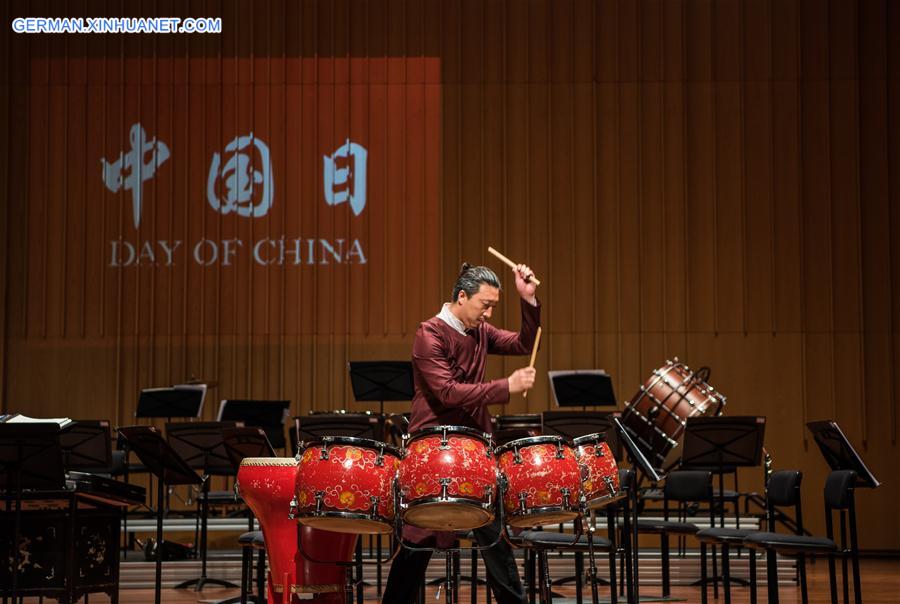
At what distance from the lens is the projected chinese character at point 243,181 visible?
9.92 m

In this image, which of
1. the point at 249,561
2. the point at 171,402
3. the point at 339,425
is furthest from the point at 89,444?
the point at 249,561

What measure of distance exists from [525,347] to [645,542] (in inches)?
226

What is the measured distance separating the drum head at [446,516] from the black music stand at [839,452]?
203 centimetres

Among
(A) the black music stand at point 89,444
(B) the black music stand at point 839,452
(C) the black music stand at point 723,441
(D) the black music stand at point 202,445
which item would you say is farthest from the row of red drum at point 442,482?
(A) the black music stand at point 89,444

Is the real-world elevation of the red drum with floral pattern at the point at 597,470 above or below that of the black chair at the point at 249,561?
above

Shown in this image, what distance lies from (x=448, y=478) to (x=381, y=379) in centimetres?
455

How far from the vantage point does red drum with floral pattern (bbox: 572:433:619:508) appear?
3.87 m

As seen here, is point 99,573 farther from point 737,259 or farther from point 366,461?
point 737,259

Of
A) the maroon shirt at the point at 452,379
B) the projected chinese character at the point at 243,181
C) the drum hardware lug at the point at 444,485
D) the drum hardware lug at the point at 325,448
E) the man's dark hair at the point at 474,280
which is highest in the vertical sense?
the projected chinese character at the point at 243,181

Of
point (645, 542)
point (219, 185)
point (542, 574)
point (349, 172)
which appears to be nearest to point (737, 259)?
point (645, 542)

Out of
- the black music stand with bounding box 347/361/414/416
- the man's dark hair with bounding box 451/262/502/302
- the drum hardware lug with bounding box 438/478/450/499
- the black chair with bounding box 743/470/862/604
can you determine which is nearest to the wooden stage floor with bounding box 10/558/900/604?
the black music stand with bounding box 347/361/414/416

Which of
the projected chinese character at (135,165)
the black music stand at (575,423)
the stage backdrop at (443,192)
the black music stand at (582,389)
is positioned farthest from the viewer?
the projected chinese character at (135,165)

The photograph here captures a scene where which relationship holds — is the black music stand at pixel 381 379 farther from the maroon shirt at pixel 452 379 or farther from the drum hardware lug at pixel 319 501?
the drum hardware lug at pixel 319 501

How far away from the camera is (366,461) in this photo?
12.0 ft
